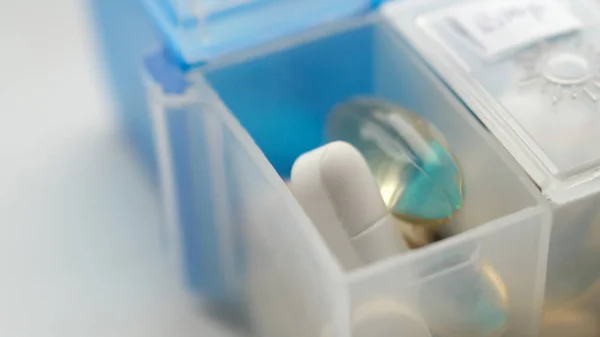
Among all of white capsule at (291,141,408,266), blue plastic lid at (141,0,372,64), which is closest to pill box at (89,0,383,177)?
blue plastic lid at (141,0,372,64)

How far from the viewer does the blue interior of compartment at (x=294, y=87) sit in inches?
24.1

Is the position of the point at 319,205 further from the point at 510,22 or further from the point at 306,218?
the point at 510,22

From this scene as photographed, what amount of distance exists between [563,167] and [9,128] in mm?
408

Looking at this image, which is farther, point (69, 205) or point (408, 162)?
point (69, 205)

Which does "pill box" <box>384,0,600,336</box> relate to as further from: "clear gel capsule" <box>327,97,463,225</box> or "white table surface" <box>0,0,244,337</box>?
"white table surface" <box>0,0,244,337</box>

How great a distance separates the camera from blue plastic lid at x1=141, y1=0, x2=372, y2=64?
1.93 ft

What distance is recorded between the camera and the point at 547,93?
1.87 feet

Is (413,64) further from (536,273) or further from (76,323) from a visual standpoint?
(76,323)

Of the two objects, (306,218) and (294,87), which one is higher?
(294,87)

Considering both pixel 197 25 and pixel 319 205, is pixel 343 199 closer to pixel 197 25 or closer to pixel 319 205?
pixel 319 205

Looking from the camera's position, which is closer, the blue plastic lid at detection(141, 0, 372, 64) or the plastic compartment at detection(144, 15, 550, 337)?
the plastic compartment at detection(144, 15, 550, 337)

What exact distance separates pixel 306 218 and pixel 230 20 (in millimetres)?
174

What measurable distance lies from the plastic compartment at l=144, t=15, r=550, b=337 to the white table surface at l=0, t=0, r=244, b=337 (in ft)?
0.12

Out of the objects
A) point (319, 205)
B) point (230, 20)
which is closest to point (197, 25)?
point (230, 20)
